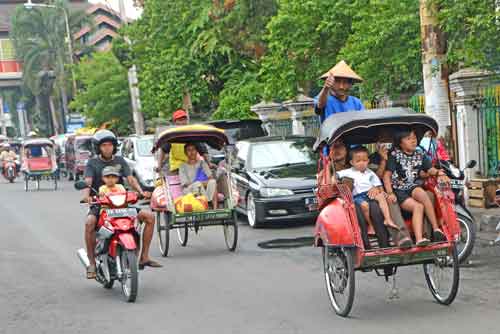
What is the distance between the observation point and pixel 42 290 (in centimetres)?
1022

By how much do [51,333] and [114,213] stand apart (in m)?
1.76

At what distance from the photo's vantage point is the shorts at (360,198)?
7.75m

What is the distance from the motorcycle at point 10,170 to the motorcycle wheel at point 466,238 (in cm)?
3378

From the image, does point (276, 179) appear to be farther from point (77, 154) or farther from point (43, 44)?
point (43, 44)

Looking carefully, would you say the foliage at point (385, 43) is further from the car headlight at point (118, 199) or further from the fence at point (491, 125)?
the car headlight at point (118, 199)

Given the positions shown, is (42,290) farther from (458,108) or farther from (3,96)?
(3,96)

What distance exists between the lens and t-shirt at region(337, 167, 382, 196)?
7.82 meters

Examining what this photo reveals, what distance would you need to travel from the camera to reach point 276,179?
15.2 meters

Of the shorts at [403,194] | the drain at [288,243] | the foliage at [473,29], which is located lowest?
the drain at [288,243]

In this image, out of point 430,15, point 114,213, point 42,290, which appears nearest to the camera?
point 114,213

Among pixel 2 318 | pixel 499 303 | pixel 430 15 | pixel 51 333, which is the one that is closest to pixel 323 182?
pixel 499 303

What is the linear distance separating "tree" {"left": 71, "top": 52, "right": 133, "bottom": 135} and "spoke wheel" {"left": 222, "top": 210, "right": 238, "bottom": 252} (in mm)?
32269

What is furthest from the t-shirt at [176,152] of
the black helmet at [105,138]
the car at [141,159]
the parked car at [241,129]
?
the car at [141,159]

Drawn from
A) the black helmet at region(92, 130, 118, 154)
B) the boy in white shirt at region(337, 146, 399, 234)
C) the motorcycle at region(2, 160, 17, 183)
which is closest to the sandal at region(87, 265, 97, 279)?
the black helmet at region(92, 130, 118, 154)
